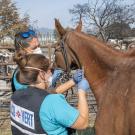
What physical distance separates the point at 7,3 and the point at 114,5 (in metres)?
6.47

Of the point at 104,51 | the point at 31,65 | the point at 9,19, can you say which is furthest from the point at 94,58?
the point at 9,19

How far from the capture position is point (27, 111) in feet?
8.39

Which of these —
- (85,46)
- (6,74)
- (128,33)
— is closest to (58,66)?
(85,46)

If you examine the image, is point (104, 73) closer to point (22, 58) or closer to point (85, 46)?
point (85, 46)

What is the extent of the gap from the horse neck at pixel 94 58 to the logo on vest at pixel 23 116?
1752 mm

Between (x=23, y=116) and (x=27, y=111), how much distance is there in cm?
6

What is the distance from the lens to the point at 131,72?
12.3 ft

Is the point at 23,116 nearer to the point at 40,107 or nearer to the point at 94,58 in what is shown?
the point at 40,107

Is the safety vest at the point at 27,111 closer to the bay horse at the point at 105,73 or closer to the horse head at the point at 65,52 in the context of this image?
the bay horse at the point at 105,73

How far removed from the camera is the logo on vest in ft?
8.30

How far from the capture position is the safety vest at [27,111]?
2523 mm

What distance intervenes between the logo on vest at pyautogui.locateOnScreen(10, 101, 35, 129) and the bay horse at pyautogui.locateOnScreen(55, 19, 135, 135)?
1.28 metres

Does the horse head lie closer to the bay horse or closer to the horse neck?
the bay horse

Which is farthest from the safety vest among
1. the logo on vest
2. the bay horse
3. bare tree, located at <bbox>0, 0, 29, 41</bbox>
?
bare tree, located at <bbox>0, 0, 29, 41</bbox>
